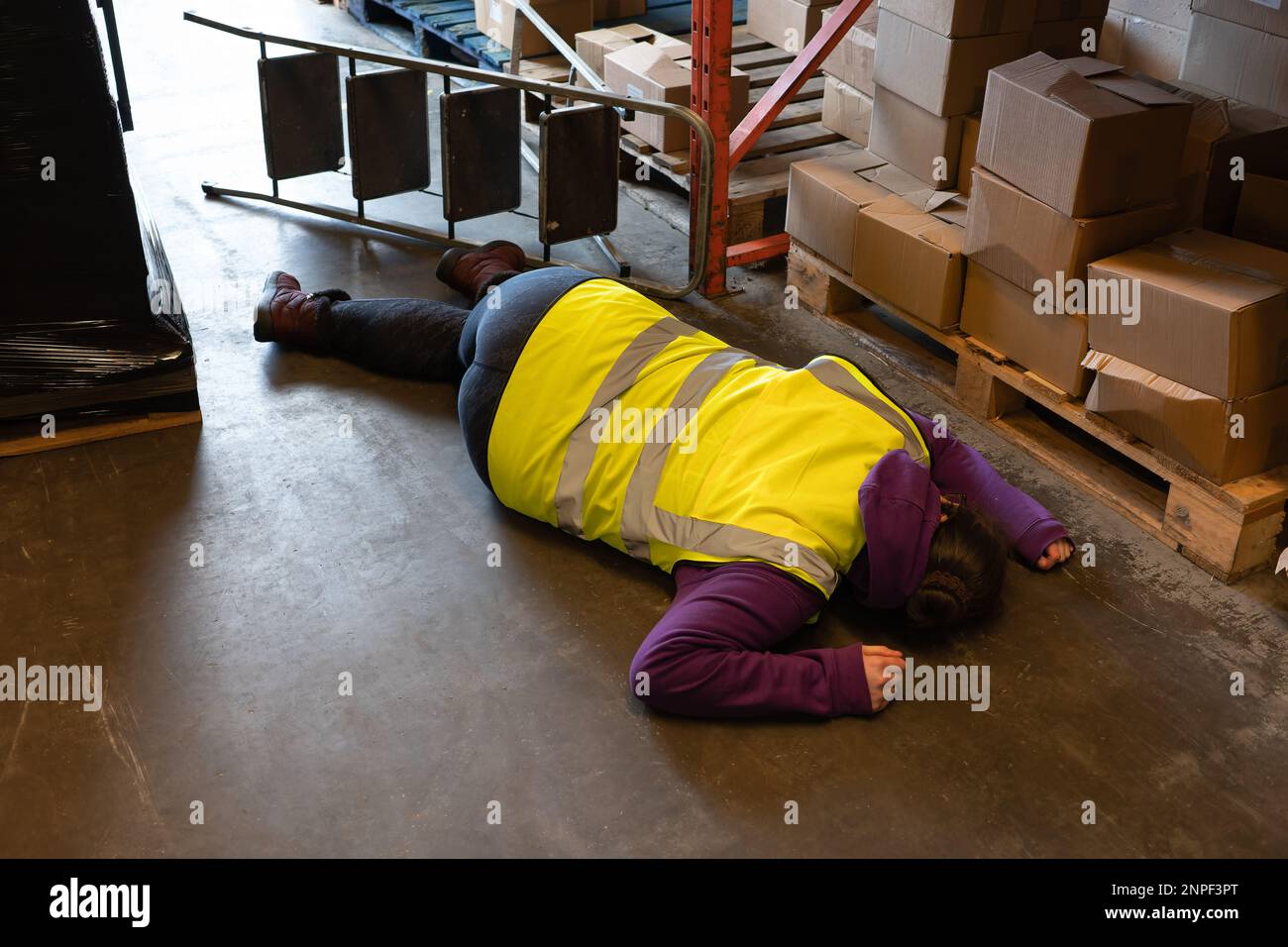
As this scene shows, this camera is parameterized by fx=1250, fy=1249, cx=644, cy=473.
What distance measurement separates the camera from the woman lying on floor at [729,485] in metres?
2.98

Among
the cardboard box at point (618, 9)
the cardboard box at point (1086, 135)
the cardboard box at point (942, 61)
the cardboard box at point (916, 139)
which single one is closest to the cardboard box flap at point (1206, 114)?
the cardboard box at point (1086, 135)

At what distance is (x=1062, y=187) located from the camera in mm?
3625

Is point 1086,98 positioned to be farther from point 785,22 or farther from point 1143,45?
point 785,22

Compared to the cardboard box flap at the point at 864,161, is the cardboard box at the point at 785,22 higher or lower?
higher

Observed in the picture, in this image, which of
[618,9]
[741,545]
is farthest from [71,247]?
[618,9]

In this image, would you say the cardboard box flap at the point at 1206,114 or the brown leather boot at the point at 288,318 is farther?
the brown leather boot at the point at 288,318

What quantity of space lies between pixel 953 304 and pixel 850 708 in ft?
5.73

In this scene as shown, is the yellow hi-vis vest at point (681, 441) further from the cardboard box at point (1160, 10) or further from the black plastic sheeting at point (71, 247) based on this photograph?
the cardboard box at point (1160, 10)

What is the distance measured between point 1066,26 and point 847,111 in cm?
108

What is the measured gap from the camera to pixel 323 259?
5.32 meters

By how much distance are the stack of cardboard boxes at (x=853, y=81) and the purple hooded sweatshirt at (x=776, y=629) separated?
252 cm

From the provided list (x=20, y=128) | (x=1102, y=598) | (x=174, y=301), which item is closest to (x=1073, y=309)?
(x=1102, y=598)

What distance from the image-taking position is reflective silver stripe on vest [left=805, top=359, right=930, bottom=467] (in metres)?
3.29

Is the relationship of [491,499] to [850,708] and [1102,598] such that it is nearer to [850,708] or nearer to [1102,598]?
[850,708]
